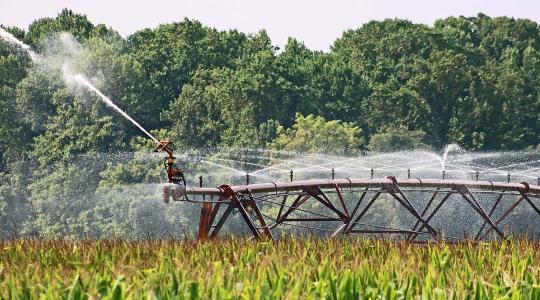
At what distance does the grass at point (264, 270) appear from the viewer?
21.6m

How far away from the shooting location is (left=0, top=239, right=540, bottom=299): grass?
71.0ft

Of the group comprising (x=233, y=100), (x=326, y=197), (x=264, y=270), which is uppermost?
(x=233, y=100)

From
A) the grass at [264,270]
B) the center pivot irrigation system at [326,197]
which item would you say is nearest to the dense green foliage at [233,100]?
the center pivot irrigation system at [326,197]

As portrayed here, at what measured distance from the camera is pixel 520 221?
11275 cm

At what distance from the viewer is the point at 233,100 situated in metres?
125

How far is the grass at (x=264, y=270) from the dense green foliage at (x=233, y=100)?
84.5 metres

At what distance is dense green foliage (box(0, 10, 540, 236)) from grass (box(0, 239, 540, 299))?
84.5 meters

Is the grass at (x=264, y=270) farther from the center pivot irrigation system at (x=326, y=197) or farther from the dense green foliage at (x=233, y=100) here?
the dense green foliage at (x=233, y=100)

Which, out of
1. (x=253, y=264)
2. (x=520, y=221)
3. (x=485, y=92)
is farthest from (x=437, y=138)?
(x=253, y=264)

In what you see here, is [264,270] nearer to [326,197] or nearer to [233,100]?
[326,197]

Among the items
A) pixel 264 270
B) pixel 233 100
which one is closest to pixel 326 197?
pixel 264 270

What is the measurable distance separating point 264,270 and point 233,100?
102 metres

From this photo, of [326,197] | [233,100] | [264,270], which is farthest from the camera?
[233,100]

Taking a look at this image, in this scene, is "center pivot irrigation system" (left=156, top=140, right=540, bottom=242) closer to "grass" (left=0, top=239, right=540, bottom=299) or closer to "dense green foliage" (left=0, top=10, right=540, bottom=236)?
"grass" (left=0, top=239, right=540, bottom=299)
